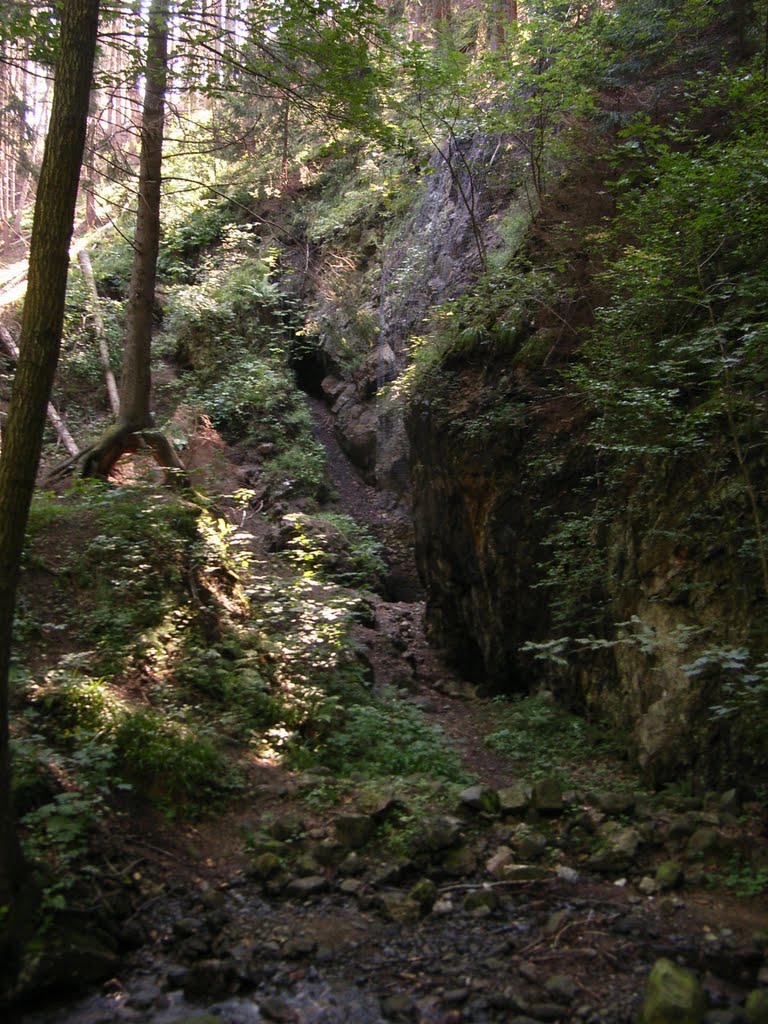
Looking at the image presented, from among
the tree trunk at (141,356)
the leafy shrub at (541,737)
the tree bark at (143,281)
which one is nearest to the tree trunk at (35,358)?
the leafy shrub at (541,737)

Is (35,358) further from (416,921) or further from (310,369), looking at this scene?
(310,369)

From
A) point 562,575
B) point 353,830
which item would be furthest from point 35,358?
point 562,575

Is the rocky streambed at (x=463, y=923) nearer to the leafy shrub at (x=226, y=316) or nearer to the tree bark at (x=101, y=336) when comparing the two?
the tree bark at (x=101, y=336)

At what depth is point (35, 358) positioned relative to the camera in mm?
4148

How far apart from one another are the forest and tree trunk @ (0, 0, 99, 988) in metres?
0.02

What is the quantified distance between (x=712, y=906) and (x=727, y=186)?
5.73 meters

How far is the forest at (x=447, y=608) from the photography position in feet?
13.8

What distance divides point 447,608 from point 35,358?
8706mm

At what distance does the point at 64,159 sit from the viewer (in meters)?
4.31

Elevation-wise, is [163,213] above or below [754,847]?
above

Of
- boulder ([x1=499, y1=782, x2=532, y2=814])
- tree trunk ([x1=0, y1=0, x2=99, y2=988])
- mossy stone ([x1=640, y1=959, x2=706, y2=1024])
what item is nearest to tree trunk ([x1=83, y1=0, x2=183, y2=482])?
tree trunk ([x1=0, y1=0, x2=99, y2=988])

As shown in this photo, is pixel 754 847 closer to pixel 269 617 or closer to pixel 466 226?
pixel 269 617

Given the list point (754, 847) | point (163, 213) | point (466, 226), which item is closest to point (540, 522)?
point (754, 847)

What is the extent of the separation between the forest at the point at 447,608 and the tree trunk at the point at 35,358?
0.02 m
